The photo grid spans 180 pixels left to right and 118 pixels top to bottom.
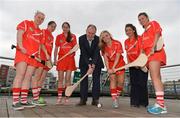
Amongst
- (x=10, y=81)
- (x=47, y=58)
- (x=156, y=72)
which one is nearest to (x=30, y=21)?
(x=47, y=58)

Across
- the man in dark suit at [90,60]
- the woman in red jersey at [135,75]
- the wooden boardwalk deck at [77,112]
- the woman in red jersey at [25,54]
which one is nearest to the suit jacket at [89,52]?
the man in dark suit at [90,60]

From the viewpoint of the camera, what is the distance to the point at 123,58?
439 cm

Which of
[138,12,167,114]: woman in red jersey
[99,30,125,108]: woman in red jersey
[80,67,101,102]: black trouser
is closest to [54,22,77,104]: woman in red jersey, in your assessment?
[80,67,101,102]: black trouser

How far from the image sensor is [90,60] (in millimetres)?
4309

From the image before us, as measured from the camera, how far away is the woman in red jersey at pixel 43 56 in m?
4.18

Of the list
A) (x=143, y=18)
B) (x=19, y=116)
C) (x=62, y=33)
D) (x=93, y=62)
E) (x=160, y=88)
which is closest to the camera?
(x=19, y=116)

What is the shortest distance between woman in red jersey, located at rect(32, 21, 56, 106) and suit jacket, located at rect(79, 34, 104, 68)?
533 mm

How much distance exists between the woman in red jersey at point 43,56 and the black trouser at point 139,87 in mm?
1385

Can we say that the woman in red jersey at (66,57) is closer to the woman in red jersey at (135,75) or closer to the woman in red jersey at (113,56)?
the woman in red jersey at (113,56)

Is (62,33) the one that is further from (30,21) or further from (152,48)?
(152,48)

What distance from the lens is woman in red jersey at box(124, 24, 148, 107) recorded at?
4.08 metres

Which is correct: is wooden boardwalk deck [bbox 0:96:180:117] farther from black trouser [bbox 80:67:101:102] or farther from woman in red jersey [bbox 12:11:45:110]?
black trouser [bbox 80:67:101:102]

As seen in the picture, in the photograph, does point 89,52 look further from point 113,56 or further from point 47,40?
point 47,40

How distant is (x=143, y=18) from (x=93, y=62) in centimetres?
111
